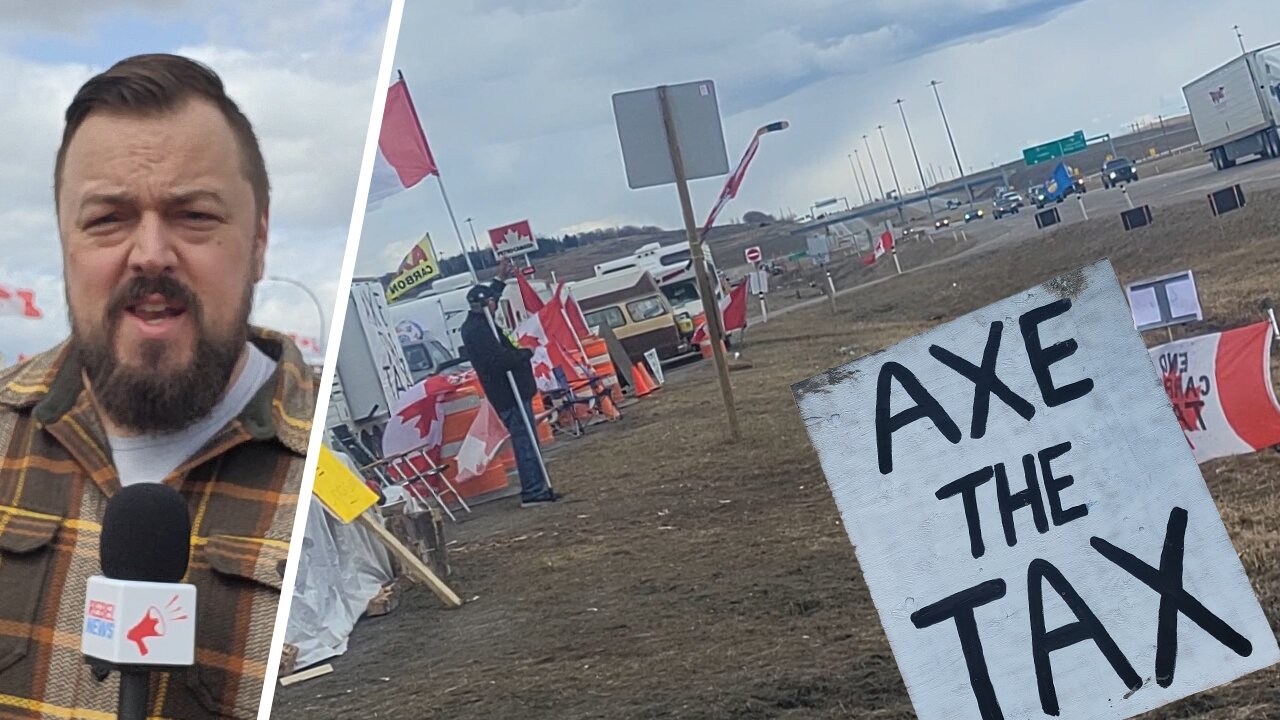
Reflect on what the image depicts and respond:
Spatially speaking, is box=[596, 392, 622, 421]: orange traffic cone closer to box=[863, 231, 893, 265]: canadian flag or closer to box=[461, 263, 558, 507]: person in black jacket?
box=[461, 263, 558, 507]: person in black jacket

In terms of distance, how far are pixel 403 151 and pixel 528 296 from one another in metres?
0.70

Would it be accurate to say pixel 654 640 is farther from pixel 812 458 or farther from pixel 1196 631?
pixel 1196 631

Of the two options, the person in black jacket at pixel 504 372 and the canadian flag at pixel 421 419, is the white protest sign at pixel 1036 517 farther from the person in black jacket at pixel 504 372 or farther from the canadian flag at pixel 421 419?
the canadian flag at pixel 421 419

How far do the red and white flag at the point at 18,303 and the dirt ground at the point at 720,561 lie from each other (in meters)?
2.09

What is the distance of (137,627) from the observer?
46.3 inches

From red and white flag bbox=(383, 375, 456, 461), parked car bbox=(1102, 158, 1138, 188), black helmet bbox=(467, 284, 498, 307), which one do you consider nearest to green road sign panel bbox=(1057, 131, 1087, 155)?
parked car bbox=(1102, 158, 1138, 188)

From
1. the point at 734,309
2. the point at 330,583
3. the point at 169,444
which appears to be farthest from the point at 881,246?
the point at 169,444

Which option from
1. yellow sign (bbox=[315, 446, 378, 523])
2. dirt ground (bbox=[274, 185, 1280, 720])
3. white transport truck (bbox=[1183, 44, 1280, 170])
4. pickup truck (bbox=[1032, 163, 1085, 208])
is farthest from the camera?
pickup truck (bbox=[1032, 163, 1085, 208])

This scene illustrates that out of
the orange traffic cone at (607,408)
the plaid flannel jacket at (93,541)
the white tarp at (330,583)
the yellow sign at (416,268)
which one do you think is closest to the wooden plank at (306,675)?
the white tarp at (330,583)

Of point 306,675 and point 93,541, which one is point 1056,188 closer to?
point 306,675

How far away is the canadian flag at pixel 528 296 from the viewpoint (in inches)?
171

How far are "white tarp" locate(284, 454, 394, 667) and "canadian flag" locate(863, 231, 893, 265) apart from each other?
2.06m

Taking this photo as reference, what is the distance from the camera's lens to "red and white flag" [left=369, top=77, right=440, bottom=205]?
4.23 meters

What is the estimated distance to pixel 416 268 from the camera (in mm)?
4293
